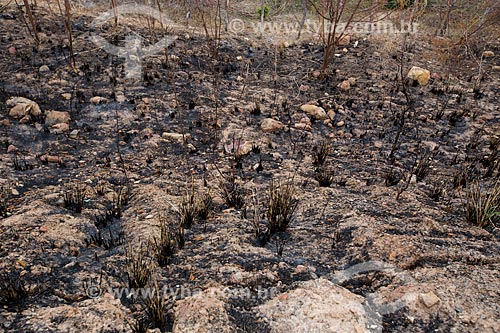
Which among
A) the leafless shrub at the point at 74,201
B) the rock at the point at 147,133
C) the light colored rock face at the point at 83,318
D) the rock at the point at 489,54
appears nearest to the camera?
the light colored rock face at the point at 83,318

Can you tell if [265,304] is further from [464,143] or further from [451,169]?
[464,143]

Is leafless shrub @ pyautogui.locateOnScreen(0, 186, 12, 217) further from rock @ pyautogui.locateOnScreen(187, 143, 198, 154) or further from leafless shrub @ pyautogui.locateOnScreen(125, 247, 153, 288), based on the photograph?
rock @ pyautogui.locateOnScreen(187, 143, 198, 154)

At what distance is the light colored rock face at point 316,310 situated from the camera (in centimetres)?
233

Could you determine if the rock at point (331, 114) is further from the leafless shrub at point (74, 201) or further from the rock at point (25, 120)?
the rock at point (25, 120)

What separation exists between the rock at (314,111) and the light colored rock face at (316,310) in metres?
3.70

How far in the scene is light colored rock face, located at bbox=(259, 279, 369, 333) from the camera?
7.66 ft

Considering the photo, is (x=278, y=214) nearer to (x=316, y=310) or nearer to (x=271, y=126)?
(x=316, y=310)

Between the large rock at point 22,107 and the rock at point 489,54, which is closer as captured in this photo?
the large rock at point 22,107

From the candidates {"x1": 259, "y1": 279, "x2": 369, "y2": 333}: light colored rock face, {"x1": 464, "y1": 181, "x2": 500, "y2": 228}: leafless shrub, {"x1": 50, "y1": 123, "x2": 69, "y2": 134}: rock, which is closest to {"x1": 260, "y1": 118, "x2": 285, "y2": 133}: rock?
{"x1": 464, "y1": 181, "x2": 500, "y2": 228}: leafless shrub

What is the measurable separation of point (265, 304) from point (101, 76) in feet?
18.9

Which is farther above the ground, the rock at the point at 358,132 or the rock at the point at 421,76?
the rock at the point at 421,76

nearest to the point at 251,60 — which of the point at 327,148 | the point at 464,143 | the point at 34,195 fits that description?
the point at 327,148

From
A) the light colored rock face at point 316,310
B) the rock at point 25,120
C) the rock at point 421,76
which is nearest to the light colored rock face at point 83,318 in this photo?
the light colored rock face at point 316,310

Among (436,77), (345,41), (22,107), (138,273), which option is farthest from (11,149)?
(436,77)
